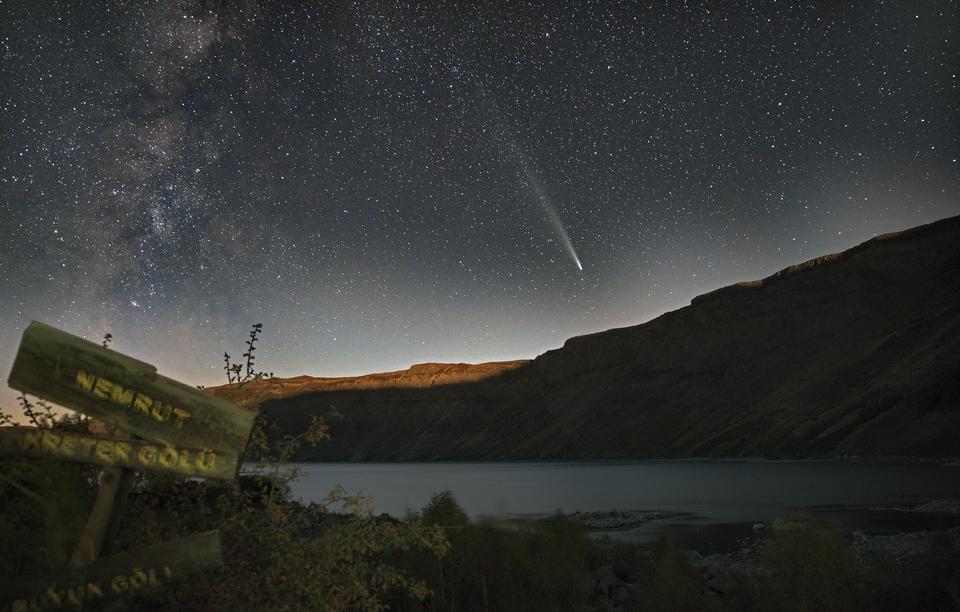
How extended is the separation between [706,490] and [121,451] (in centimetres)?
6452

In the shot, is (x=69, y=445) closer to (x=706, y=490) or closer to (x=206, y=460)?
(x=206, y=460)

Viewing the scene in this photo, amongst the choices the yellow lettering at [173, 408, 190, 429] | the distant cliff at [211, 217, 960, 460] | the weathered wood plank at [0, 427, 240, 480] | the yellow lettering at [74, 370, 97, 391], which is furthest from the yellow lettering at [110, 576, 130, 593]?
the distant cliff at [211, 217, 960, 460]

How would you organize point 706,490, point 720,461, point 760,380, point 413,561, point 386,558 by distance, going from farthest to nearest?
point 760,380 → point 720,461 → point 706,490 → point 386,558 → point 413,561

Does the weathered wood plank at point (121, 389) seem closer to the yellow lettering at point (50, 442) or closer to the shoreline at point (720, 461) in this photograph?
the yellow lettering at point (50, 442)

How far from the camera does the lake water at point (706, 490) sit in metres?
44.3

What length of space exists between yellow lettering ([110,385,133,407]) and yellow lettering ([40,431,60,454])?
0.39 metres

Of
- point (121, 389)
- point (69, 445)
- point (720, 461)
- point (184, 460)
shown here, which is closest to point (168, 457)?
point (184, 460)

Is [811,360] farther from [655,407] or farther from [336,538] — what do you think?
[336,538]

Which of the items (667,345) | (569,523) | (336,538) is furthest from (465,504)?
(667,345)

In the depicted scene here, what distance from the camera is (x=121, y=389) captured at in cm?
354

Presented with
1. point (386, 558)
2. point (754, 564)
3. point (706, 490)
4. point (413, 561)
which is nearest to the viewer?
point (413, 561)

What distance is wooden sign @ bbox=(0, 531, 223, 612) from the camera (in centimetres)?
339

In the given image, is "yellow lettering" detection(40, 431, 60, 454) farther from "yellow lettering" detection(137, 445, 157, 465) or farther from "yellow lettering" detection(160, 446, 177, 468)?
"yellow lettering" detection(160, 446, 177, 468)

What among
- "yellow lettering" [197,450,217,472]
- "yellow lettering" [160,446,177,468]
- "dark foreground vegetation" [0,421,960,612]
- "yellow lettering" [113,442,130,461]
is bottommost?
"dark foreground vegetation" [0,421,960,612]
